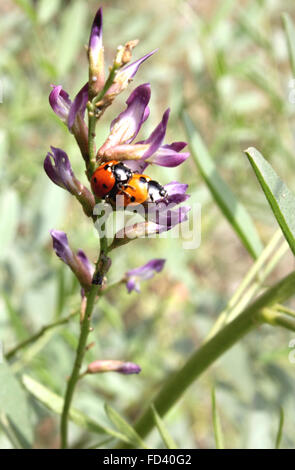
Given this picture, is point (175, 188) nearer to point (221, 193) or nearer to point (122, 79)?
point (122, 79)

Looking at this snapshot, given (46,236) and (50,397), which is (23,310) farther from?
(50,397)

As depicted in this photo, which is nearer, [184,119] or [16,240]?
[184,119]

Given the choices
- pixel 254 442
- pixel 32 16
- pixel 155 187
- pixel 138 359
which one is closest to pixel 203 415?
pixel 138 359

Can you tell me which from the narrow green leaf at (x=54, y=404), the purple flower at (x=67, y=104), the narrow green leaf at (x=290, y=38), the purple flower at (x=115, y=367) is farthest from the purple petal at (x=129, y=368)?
the narrow green leaf at (x=290, y=38)

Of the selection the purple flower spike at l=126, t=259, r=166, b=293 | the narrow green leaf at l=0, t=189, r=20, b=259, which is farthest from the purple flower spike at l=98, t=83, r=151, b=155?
the narrow green leaf at l=0, t=189, r=20, b=259

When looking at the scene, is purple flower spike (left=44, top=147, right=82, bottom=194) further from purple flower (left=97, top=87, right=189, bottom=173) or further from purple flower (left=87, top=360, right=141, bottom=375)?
purple flower (left=87, top=360, right=141, bottom=375)
